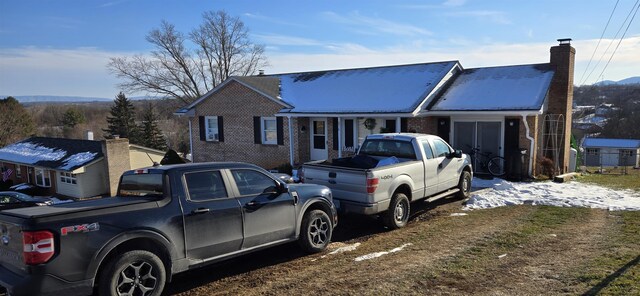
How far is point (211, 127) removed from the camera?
2523 centimetres

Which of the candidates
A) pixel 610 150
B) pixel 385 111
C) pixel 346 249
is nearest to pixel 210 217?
pixel 346 249

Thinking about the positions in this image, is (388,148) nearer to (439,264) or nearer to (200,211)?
(439,264)

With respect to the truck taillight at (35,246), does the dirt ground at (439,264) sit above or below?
below

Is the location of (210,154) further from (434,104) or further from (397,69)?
(434,104)

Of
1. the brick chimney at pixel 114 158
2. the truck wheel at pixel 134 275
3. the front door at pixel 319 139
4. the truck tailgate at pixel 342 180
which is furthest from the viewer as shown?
the brick chimney at pixel 114 158

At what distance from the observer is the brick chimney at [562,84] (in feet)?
55.8

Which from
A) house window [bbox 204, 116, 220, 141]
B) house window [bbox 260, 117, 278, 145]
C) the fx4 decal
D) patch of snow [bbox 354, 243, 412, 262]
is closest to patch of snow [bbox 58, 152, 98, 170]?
house window [bbox 204, 116, 220, 141]

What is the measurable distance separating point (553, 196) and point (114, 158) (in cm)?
3083

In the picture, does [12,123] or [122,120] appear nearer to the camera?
[12,123]

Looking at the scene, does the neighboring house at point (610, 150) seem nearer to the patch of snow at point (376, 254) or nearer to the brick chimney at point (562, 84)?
the brick chimney at point (562, 84)

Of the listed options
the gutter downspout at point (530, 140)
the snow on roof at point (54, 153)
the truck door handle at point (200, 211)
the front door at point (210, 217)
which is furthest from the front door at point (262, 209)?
the snow on roof at point (54, 153)

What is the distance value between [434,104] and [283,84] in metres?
9.78

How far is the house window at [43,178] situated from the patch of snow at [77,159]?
304cm

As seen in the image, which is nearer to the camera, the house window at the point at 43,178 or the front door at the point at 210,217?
the front door at the point at 210,217
